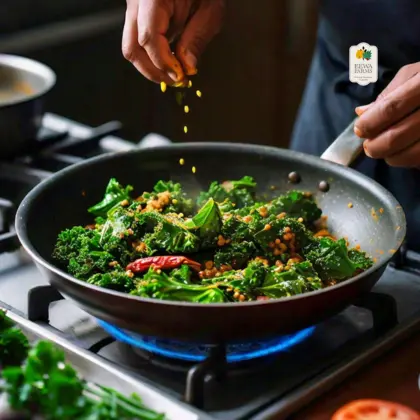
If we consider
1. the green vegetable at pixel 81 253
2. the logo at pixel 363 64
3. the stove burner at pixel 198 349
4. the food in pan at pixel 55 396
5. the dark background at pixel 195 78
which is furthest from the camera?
the dark background at pixel 195 78

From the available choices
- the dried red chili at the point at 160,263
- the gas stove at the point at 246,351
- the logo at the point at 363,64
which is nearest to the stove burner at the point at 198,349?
the gas stove at the point at 246,351

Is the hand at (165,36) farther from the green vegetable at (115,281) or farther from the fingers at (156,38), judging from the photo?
the green vegetable at (115,281)

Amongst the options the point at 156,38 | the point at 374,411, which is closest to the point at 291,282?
the point at 374,411

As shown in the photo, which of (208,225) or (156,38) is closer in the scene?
(208,225)

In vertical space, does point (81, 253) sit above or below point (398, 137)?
below

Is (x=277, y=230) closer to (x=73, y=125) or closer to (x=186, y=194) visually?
(x=186, y=194)

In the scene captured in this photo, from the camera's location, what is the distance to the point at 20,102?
1.62 meters

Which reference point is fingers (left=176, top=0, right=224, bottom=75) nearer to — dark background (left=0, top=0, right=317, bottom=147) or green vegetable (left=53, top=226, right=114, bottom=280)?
green vegetable (left=53, top=226, right=114, bottom=280)

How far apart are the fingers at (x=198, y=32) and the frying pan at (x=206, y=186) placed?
15 cm

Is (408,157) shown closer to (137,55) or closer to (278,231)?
(278,231)

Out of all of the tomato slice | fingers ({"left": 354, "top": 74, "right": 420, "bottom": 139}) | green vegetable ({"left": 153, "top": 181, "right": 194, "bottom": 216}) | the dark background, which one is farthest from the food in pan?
the dark background

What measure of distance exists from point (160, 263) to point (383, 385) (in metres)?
0.35

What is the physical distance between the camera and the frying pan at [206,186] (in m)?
0.96

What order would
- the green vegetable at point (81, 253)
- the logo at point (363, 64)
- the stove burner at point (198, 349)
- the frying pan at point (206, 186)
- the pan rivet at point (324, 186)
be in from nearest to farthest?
the frying pan at point (206, 186) → the stove burner at point (198, 349) → the green vegetable at point (81, 253) → the pan rivet at point (324, 186) → the logo at point (363, 64)
